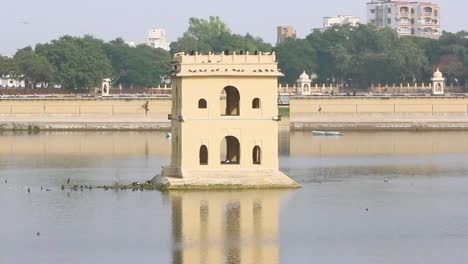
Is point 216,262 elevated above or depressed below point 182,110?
below

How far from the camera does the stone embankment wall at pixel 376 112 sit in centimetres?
8144

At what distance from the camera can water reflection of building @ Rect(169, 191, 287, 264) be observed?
1163 inches

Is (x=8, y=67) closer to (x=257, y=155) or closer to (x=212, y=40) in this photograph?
(x=212, y=40)

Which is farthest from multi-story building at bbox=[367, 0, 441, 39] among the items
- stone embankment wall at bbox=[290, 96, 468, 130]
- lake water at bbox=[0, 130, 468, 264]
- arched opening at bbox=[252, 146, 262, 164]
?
arched opening at bbox=[252, 146, 262, 164]

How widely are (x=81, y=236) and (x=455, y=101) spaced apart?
5319 cm

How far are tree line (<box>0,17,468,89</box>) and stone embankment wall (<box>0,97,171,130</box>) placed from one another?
18.0 m

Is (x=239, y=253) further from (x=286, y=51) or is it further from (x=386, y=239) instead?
(x=286, y=51)

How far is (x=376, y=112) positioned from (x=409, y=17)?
8396cm

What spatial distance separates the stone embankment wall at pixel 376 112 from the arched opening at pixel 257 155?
134 ft

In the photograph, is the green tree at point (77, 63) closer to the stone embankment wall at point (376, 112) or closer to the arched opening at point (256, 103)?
the stone embankment wall at point (376, 112)

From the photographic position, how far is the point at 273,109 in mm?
39375

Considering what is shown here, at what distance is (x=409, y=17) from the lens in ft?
543

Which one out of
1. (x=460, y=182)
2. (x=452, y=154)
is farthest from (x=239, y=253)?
(x=452, y=154)

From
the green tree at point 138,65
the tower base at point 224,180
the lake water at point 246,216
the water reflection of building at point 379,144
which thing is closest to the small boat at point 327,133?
the water reflection of building at point 379,144
